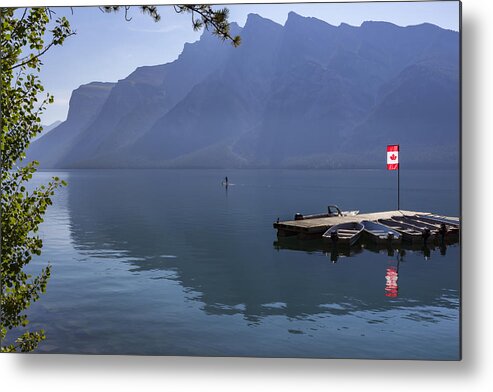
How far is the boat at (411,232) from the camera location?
17.0 metres

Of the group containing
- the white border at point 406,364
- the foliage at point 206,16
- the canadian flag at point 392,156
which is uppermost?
the foliage at point 206,16

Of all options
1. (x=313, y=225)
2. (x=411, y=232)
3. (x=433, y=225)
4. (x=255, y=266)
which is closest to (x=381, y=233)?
(x=411, y=232)

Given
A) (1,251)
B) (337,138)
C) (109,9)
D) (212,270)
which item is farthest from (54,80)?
(337,138)

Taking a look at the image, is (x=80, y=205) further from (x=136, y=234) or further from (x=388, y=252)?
(x=388, y=252)


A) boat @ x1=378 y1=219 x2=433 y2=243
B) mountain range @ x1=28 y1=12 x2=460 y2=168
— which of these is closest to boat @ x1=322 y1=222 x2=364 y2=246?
boat @ x1=378 y1=219 x2=433 y2=243

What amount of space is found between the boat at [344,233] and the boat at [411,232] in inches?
55.2

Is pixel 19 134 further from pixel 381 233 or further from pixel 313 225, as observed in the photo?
pixel 381 233

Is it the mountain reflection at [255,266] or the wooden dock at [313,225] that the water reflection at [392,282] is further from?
the wooden dock at [313,225]

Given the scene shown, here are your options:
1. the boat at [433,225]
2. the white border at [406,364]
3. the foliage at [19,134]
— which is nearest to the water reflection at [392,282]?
the boat at [433,225]

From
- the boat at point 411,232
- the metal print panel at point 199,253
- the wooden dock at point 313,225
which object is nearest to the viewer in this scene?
the metal print panel at point 199,253

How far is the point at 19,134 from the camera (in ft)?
18.8

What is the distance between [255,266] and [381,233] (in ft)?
17.3

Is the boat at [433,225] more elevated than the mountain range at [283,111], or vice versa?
the mountain range at [283,111]

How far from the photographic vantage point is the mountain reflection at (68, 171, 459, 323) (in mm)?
10578
